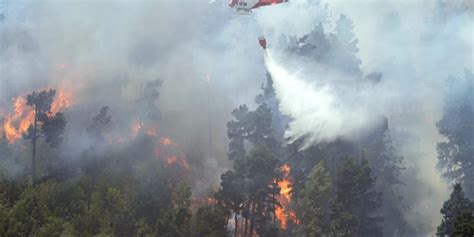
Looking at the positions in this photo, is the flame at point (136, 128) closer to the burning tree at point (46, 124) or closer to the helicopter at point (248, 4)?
the burning tree at point (46, 124)

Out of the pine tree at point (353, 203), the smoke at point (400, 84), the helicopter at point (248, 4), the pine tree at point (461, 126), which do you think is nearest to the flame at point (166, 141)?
the smoke at point (400, 84)

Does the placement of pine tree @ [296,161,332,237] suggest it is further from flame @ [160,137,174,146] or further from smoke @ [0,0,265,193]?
flame @ [160,137,174,146]

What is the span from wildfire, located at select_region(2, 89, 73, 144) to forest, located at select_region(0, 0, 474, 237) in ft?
0.90

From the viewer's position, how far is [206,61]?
117875 millimetres

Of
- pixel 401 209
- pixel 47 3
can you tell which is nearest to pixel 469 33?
pixel 401 209

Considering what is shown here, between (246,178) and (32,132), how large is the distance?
114 ft

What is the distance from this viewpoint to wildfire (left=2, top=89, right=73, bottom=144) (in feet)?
331

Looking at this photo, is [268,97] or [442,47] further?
[442,47]

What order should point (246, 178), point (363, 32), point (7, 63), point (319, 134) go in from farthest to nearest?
point (363, 32) → point (7, 63) → point (319, 134) → point (246, 178)

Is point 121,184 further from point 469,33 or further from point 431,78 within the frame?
point 469,33

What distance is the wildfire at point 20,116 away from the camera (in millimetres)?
100875

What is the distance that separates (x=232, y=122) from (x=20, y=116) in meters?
50.3

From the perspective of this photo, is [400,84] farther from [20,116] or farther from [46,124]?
[20,116]

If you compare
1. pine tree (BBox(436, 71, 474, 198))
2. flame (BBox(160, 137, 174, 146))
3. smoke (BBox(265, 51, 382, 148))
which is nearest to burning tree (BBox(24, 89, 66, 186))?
flame (BBox(160, 137, 174, 146))
